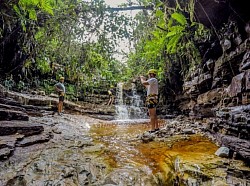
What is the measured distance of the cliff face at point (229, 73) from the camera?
303cm

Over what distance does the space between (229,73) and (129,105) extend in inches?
428

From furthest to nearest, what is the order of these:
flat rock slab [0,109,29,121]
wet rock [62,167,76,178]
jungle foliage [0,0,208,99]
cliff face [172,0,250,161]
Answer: jungle foliage [0,0,208,99]
flat rock slab [0,109,29,121]
cliff face [172,0,250,161]
wet rock [62,167,76,178]

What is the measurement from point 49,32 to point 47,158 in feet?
19.4

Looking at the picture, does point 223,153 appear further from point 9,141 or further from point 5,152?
point 9,141

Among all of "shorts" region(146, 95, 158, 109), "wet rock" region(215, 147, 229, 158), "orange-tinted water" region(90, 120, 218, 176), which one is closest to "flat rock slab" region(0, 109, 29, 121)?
"orange-tinted water" region(90, 120, 218, 176)

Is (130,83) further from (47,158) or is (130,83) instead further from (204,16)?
(47,158)

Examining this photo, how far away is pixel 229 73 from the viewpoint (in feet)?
15.9

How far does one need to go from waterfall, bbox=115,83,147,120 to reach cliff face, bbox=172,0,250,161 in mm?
7518

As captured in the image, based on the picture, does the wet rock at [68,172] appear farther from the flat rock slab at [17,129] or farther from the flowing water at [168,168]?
the flat rock slab at [17,129]

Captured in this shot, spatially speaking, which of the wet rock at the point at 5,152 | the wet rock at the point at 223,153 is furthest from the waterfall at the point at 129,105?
the wet rock at the point at 5,152

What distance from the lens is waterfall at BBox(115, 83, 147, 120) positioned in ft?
45.3

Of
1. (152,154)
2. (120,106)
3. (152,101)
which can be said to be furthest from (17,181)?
(120,106)

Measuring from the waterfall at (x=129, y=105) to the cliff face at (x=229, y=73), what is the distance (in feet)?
24.7

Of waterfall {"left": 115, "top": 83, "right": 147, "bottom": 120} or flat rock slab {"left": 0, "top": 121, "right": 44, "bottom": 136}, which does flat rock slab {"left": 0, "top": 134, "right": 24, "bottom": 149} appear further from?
waterfall {"left": 115, "top": 83, "right": 147, "bottom": 120}
